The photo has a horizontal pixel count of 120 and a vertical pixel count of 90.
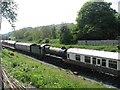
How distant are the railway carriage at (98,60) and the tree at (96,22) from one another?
27100 mm

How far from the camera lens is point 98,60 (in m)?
26.1

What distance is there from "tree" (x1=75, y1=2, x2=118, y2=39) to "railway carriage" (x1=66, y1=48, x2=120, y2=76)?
27100mm

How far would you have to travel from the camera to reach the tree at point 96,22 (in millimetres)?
58719

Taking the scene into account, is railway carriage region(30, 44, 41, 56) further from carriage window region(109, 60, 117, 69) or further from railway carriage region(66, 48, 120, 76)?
carriage window region(109, 60, 117, 69)

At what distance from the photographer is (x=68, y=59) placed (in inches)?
1307

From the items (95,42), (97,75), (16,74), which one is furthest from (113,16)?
(16,74)

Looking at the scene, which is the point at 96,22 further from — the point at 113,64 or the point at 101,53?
the point at 113,64

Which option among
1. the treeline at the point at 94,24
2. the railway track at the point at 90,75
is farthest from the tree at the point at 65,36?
the railway track at the point at 90,75

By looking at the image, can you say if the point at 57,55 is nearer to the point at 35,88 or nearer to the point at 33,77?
the point at 33,77

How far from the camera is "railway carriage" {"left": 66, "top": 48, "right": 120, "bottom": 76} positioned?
2319cm

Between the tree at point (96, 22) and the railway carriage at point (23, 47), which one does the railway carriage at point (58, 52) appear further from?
the tree at point (96, 22)

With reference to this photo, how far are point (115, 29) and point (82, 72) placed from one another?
32.9 m

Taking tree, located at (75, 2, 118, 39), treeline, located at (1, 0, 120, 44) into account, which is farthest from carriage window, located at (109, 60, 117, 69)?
tree, located at (75, 2, 118, 39)

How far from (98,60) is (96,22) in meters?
35.1
